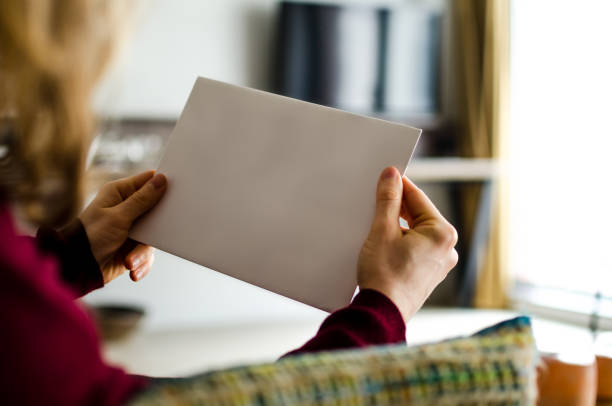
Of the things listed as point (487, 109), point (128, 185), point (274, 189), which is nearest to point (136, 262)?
point (128, 185)

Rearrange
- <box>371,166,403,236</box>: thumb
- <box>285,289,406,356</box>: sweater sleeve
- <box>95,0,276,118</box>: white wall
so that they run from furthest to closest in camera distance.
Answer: <box>95,0,276,118</box>: white wall → <box>371,166,403,236</box>: thumb → <box>285,289,406,356</box>: sweater sleeve

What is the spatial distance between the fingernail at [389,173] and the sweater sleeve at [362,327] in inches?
7.0

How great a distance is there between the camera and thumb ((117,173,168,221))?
0.80 meters

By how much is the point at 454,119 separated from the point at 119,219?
2519 mm

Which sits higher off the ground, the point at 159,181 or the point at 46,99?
the point at 46,99

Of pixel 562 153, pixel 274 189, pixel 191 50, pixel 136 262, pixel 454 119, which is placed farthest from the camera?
pixel 454 119

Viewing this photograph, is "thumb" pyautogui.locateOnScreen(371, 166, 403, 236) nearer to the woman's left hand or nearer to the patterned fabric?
the patterned fabric

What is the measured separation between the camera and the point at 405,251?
1.96 ft

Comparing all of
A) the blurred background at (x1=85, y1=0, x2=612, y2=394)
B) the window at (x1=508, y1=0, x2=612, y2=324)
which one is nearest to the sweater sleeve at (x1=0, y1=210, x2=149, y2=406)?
the blurred background at (x1=85, y1=0, x2=612, y2=394)

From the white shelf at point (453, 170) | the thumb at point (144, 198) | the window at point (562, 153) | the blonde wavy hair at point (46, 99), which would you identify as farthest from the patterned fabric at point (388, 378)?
the window at point (562, 153)

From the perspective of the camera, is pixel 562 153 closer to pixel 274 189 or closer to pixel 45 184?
pixel 274 189

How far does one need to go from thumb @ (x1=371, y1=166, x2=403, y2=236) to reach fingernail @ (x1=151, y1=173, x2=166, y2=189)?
288 millimetres

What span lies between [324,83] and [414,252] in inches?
86.3

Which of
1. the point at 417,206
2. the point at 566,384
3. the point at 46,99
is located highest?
the point at 46,99
